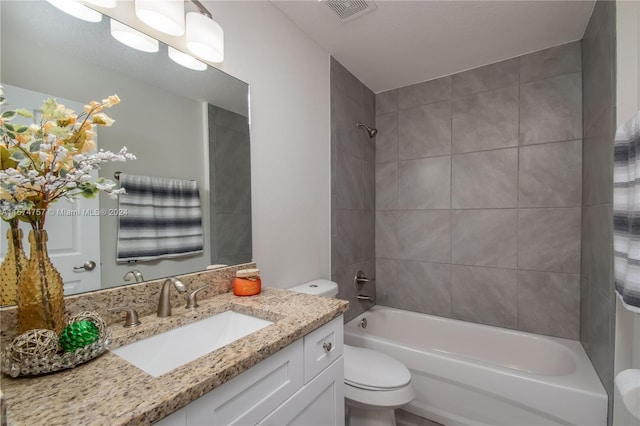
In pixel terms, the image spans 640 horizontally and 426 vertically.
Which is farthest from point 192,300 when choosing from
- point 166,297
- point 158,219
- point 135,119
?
point 135,119

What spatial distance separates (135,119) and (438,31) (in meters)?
1.84

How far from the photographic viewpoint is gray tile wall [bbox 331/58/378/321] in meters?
2.13

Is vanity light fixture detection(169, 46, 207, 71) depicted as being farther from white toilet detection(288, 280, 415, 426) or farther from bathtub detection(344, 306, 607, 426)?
bathtub detection(344, 306, 607, 426)

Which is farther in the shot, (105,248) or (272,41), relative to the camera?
(272,41)

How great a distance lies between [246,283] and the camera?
126 cm

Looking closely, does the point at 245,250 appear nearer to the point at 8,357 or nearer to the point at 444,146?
the point at 8,357

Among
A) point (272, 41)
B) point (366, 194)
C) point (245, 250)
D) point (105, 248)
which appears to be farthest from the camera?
point (366, 194)

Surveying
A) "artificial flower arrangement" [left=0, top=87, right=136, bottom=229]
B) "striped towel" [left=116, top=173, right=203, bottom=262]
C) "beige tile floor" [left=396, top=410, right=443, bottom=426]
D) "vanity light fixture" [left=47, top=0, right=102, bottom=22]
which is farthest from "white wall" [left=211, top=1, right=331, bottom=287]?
"beige tile floor" [left=396, top=410, right=443, bottom=426]

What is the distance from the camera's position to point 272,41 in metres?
1.60

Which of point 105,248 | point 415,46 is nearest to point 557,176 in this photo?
point 415,46

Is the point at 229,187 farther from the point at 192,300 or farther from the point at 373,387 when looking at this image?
the point at 373,387

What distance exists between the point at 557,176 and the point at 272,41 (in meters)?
2.10

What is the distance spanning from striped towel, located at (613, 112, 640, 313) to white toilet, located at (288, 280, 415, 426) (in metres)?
0.98

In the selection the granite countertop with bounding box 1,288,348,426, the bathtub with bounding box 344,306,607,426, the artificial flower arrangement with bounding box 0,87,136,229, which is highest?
the artificial flower arrangement with bounding box 0,87,136,229
